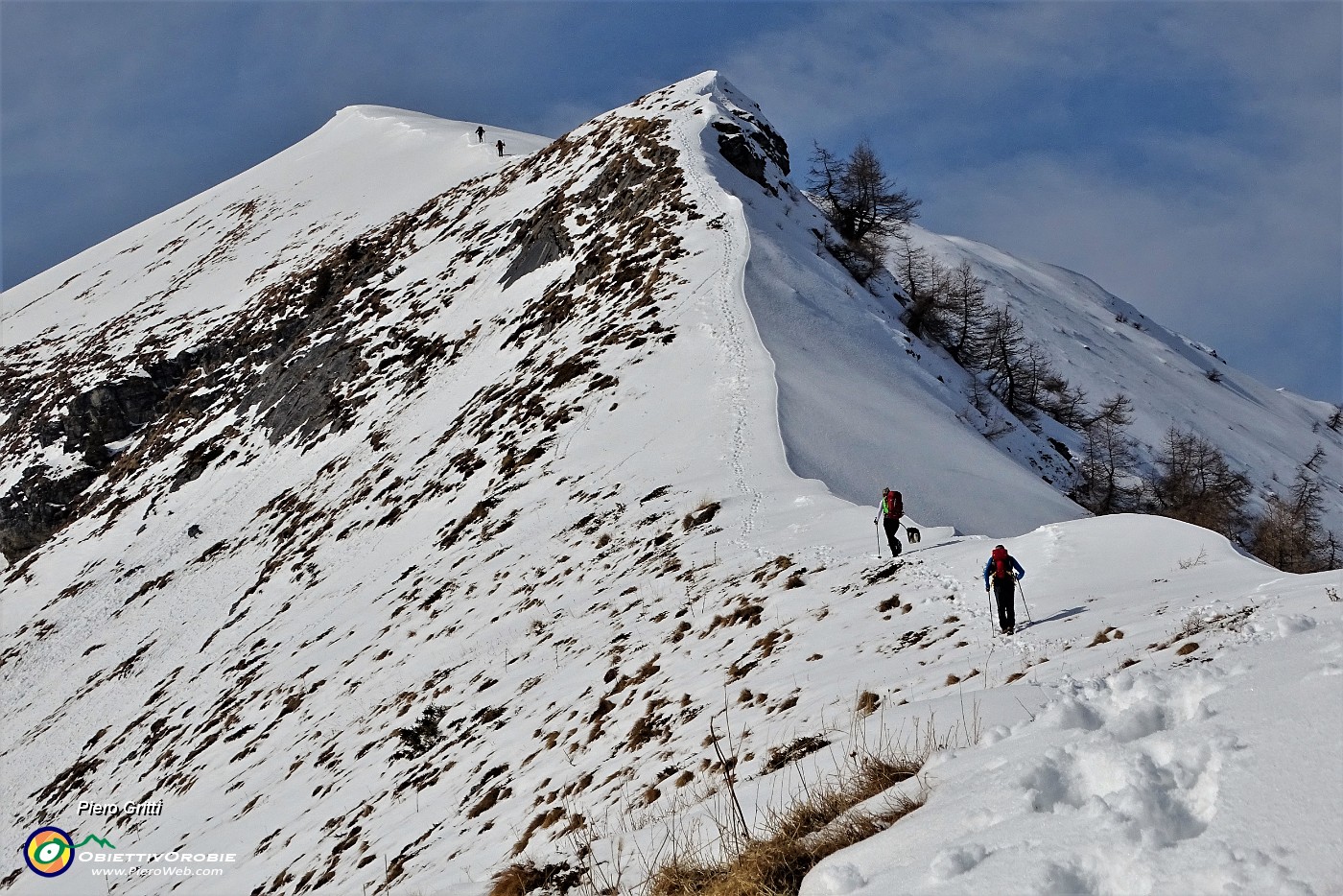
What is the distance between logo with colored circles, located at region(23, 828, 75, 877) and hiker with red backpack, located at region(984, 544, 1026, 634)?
681 inches

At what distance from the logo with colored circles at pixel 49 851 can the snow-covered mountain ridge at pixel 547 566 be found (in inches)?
17.3

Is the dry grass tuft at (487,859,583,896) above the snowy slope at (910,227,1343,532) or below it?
above

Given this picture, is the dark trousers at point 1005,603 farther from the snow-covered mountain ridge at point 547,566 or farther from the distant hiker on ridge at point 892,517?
the distant hiker on ridge at point 892,517

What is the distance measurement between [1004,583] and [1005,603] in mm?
223

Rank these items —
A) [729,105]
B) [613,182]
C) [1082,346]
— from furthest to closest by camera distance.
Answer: [1082,346] < [729,105] < [613,182]

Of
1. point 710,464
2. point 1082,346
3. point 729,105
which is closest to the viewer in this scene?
point 710,464

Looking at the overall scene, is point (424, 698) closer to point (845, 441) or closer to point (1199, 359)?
point (845, 441)

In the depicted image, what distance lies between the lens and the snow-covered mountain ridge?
7547 millimetres

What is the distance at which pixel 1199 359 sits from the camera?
60.1 metres

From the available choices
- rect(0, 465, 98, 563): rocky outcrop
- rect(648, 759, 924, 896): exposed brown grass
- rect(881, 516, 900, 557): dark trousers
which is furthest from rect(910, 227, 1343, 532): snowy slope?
rect(0, 465, 98, 563): rocky outcrop

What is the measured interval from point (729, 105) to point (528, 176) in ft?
37.4

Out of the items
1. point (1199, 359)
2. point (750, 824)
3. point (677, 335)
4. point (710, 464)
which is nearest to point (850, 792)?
point (750, 824)

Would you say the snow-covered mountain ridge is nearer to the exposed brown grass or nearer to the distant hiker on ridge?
the exposed brown grass

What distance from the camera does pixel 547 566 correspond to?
16125 millimetres
